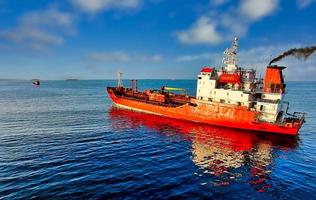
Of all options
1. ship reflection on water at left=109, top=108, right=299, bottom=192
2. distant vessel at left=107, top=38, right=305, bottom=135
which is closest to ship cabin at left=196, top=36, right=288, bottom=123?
distant vessel at left=107, top=38, right=305, bottom=135

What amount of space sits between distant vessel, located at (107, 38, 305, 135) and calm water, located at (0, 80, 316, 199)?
2.23 m

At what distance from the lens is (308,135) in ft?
134

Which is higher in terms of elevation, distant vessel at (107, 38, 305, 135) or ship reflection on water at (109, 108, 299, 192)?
distant vessel at (107, 38, 305, 135)

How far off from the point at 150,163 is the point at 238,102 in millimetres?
24482

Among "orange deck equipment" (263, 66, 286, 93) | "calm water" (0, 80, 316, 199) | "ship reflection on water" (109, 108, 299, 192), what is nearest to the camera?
"calm water" (0, 80, 316, 199)

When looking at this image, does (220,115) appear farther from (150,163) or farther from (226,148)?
(150,163)

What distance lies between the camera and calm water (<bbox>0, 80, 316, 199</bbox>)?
19.0 metres

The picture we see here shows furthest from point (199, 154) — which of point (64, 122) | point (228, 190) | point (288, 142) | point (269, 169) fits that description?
point (64, 122)

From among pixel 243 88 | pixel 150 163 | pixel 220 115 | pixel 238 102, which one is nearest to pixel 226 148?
pixel 150 163

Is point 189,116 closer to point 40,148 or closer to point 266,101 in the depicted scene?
point 266,101

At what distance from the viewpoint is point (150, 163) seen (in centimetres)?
2498

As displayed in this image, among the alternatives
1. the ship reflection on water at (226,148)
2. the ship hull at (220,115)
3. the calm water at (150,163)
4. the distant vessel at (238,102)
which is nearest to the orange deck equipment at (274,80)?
the distant vessel at (238,102)

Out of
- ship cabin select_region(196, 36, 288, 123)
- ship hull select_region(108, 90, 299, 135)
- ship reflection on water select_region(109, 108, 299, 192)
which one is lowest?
ship reflection on water select_region(109, 108, 299, 192)

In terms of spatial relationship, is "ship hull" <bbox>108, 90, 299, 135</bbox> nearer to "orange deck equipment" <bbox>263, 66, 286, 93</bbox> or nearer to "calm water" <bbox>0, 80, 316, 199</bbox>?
"calm water" <bbox>0, 80, 316, 199</bbox>
